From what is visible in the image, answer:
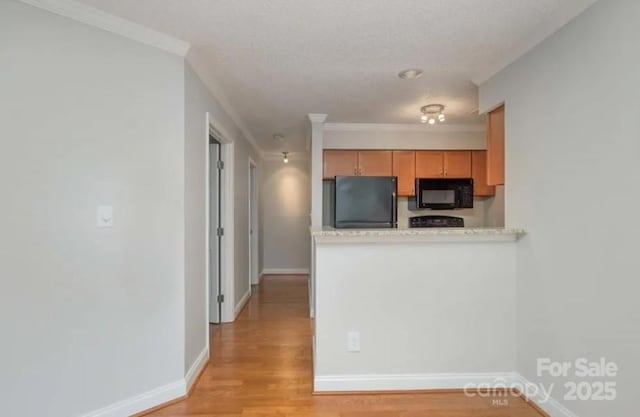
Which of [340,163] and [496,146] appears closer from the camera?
[496,146]

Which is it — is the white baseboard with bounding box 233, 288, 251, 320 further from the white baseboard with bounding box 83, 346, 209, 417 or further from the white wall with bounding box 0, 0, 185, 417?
the white wall with bounding box 0, 0, 185, 417

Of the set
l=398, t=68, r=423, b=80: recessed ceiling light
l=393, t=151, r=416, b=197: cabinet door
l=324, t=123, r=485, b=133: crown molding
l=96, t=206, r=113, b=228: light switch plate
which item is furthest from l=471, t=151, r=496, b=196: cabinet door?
l=96, t=206, r=113, b=228: light switch plate

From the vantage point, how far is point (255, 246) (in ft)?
19.7

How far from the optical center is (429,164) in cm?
455

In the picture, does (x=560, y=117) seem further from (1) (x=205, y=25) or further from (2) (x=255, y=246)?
(2) (x=255, y=246)

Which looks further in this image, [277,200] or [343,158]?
[277,200]

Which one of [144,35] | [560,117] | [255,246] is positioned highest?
[144,35]

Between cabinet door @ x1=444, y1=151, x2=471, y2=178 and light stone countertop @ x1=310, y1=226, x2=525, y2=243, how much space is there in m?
2.28

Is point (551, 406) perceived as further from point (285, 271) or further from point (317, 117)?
point (285, 271)

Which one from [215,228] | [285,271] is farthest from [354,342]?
[285,271]

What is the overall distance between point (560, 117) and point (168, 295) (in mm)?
2563

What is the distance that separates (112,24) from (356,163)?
9.78ft

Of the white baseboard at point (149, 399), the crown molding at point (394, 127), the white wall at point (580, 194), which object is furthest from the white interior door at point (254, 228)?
the white wall at point (580, 194)

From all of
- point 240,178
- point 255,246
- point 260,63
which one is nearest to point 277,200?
point 255,246
